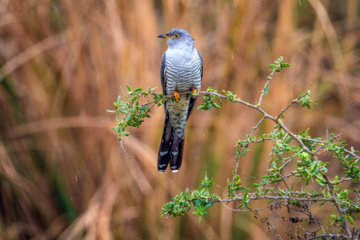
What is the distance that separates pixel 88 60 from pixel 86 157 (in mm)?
685

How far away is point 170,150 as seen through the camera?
7.84 feet

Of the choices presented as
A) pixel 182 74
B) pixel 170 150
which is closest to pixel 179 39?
pixel 182 74

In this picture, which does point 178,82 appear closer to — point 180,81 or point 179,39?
point 180,81

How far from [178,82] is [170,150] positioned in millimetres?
349

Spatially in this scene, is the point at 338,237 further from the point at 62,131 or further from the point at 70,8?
the point at 70,8

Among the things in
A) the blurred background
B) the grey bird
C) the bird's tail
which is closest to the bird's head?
the grey bird

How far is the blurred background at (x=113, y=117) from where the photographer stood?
3123mm

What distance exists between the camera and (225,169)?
10.4 feet

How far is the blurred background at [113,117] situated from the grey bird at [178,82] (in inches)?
23.5

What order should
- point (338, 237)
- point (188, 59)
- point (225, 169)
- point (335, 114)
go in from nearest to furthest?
point (338, 237) < point (188, 59) < point (225, 169) < point (335, 114)

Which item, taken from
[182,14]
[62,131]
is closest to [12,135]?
[62,131]

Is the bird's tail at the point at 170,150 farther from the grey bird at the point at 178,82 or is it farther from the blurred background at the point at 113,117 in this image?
the blurred background at the point at 113,117

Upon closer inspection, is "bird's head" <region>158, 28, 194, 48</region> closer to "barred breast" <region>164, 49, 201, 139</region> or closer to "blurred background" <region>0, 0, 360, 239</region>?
"barred breast" <region>164, 49, 201, 139</region>

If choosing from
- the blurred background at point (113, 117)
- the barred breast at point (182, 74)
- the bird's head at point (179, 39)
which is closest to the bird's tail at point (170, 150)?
the barred breast at point (182, 74)
